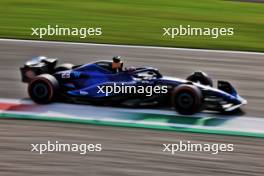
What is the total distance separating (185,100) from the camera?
1277 cm

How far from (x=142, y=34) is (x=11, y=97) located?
279 inches

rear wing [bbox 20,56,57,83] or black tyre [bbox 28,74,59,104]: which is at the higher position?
rear wing [bbox 20,56,57,83]

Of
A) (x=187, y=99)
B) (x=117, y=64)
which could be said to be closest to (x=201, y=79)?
(x=187, y=99)

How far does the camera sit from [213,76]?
16.2m

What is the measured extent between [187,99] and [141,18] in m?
10.2

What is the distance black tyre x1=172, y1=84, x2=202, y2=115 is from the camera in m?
12.6

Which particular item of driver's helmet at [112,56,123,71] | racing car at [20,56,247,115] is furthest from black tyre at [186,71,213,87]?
driver's helmet at [112,56,123,71]

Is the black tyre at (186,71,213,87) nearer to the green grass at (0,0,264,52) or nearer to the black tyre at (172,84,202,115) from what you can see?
the black tyre at (172,84,202,115)

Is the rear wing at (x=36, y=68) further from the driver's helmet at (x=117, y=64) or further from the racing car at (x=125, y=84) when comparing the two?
the driver's helmet at (x=117, y=64)

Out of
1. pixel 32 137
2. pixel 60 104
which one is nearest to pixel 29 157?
pixel 32 137

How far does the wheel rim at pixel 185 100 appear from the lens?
500 inches

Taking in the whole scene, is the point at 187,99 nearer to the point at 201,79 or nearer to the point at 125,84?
the point at 201,79

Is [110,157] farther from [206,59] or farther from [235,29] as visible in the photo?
[235,29]

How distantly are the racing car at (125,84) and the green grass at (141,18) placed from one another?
237 inches
